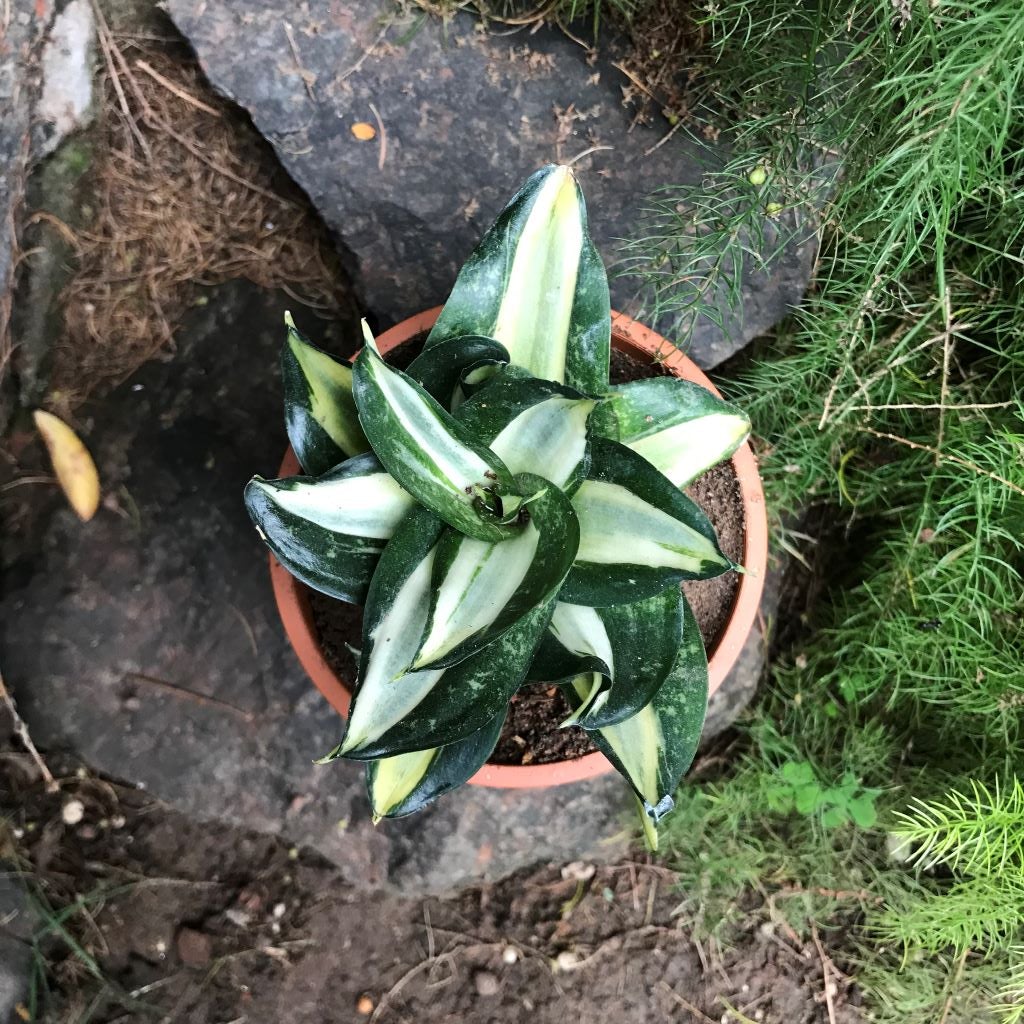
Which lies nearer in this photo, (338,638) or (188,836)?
(338,638)

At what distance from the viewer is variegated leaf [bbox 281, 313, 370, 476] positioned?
891 millimetres

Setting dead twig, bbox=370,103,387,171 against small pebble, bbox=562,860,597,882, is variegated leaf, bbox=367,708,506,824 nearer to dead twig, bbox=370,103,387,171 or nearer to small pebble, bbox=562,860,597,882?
small pebble, bbox=562,860,597,882

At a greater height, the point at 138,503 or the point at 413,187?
the point at 413,187

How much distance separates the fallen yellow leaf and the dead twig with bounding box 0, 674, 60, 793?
13.5 inches

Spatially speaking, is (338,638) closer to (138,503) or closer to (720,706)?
(138,503)

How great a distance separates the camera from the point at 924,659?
135cm

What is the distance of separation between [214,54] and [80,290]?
49 centimetres

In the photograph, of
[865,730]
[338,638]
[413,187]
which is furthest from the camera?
[865,730]

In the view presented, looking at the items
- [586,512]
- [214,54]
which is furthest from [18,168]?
[586,512]

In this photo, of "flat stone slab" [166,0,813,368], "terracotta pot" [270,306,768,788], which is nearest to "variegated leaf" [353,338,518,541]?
"terracotta pot" [270,306,768,788]

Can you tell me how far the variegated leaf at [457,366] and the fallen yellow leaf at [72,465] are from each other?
902 millimetres

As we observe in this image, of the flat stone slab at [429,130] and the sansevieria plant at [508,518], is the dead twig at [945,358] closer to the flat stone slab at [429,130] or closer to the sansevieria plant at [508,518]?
the flat stone slab at [429,130]

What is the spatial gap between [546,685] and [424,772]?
269 millimetres

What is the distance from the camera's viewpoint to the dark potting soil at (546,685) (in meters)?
1.14
